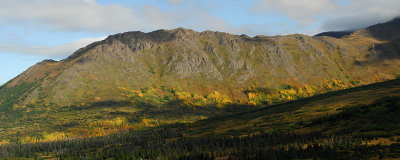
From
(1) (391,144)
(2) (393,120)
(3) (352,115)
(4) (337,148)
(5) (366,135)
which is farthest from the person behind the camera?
(3) (352,115)

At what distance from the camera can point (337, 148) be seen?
376 feet

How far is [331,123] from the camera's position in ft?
570

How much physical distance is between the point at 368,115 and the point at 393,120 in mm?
21501

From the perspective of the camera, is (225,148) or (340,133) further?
(225,148)

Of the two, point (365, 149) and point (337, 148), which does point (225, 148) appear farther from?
point (365, 149)

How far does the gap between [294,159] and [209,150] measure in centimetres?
6382

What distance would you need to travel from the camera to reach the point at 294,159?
108 metres

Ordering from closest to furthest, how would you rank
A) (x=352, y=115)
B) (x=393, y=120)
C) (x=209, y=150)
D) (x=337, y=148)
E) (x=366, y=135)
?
1. (x=337, y=148)
2. (x=366, y=135)
3. (x=393, y=120)
4. (x=209, y=150)
5. (x=352, y=115)

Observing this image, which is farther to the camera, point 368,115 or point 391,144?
point 368,115

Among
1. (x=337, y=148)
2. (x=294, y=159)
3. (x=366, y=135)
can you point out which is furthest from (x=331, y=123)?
(x=294, y=159)

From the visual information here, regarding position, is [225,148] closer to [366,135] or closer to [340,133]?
[340,133]

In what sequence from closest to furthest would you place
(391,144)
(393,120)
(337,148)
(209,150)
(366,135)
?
1. (391,144)
2. (337,148)
3. (366,135)
4. (393,120)
5. (209,150)

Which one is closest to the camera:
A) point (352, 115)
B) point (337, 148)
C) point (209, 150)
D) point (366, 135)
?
point (337, 148)

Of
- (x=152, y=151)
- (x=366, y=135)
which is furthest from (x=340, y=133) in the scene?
(x=152, y=151)
